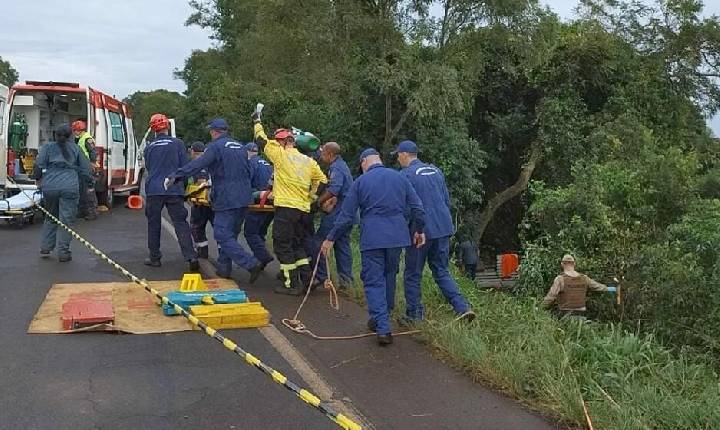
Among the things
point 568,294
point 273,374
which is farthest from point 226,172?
point 568,294

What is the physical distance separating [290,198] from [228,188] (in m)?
0.89

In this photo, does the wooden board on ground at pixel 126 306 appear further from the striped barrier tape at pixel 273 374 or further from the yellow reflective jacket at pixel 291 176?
the yellow reflective jacket at pixel 291 176

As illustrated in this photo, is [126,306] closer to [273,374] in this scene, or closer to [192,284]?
[192,284]

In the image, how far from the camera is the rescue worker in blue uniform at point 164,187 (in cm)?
915

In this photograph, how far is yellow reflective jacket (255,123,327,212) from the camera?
8125mm

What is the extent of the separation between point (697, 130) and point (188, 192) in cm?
2065

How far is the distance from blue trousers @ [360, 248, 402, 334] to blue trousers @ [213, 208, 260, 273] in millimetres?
2436

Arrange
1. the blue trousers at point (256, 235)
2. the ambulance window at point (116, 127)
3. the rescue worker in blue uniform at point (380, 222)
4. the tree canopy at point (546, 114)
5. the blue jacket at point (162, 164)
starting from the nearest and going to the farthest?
the rescue worker in blue uniform at point (380, 222), the blue trousers at point (256, 235), the blue jacket at point (162, 164), the tree canopy at point (546, 114), the ambulance window at point (116, 127)

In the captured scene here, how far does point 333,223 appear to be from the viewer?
325 inches

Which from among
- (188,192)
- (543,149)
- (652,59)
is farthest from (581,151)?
(188,192)

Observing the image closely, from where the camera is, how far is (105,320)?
21.0 ft

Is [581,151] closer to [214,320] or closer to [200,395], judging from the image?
[214,320]

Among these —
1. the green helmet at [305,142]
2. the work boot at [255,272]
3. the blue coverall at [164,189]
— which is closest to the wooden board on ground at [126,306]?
the work boot at [255,272]

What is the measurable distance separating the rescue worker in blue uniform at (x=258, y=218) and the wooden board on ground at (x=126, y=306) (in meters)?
0.51
